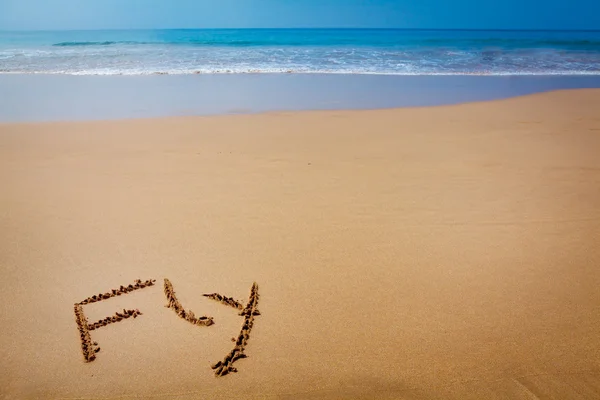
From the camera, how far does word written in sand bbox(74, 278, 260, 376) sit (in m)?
2.23

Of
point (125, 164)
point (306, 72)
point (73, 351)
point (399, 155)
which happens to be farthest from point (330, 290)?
point (306, 72)

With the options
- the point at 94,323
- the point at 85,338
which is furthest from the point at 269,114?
the point at 85,338

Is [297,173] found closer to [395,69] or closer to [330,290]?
[330,290]

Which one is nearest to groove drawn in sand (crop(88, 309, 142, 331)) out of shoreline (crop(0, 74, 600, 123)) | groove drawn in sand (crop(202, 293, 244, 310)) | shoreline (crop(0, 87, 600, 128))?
groove drawn in sand (crop(202, 293, 244, 310))

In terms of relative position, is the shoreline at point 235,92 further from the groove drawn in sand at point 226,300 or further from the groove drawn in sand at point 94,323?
the groove drawn in sand at point 226,300

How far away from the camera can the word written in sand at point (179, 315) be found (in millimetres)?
2226

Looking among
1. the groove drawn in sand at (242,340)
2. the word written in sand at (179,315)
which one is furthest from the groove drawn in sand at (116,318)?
the groove drawn in sand at (242,340)

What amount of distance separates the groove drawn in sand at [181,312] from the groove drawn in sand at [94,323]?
167mm

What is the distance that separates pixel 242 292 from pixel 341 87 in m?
8.10

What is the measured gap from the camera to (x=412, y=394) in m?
2.02

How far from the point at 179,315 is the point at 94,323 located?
491 mm

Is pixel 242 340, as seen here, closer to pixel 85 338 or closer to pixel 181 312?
pixel 181 312

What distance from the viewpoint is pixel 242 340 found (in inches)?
91.9

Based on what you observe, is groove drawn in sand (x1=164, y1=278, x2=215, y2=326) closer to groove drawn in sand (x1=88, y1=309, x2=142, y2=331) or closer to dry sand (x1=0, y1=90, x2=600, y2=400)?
dry sand (x1=0, y1=90, x2=600, y2=400)
